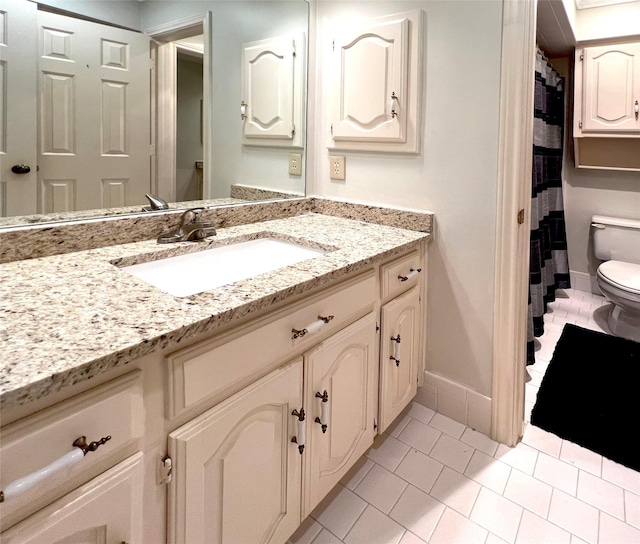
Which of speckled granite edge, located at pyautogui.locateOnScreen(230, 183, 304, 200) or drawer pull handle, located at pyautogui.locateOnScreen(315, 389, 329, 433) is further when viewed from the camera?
speckled granite edge, located at pyautogui.locateOnScreen(230, 183, 304, 200)

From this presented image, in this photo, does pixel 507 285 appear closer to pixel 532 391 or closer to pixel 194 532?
pixel 532 391

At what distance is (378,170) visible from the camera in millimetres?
1761

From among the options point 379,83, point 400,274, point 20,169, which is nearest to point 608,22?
point 379,83

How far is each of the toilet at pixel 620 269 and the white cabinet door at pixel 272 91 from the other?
188cm

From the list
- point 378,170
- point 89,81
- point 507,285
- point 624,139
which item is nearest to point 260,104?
point 378,170

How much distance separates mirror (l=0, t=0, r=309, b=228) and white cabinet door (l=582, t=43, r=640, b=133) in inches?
77.6

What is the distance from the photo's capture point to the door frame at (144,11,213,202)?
4.31 feet

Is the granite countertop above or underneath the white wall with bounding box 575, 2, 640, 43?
underneath

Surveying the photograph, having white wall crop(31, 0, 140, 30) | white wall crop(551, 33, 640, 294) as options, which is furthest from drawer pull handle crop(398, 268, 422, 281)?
white wall crop(551, 33, 640, 294)

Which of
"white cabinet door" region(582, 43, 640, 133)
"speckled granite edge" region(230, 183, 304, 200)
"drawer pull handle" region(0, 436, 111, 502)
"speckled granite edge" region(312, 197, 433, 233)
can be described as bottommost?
"drawer pull handle" region(0, 436, 111, 502)

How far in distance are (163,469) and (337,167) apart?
140 centimetres

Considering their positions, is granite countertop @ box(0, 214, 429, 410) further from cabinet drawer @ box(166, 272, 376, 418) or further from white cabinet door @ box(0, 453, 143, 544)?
white cabinet door @ box(0, 453, 143, 544)

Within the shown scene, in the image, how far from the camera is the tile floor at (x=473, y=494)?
1.23 m

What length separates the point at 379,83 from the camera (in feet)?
5.45
